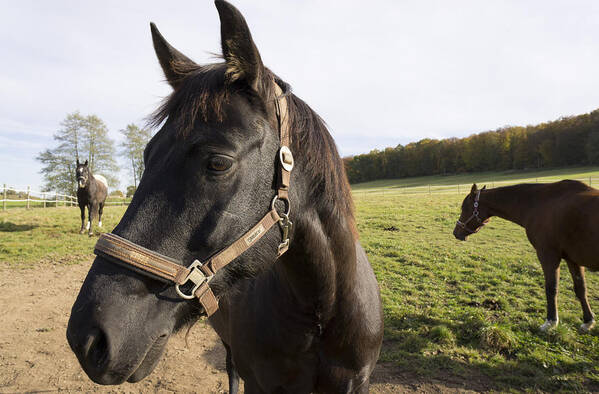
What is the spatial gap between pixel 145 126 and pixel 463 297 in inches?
264

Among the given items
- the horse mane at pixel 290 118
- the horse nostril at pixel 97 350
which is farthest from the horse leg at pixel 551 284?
the horse nostril at pixel 97 350

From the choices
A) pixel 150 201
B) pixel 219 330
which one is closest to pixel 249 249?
pixel 150 201

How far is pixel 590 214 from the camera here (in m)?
5.05

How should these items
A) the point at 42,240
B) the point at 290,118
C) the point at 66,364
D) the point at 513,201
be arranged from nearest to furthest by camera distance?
the point at 290,118 < the point at 66,364 < the point at 513,201 < the point at 42,240

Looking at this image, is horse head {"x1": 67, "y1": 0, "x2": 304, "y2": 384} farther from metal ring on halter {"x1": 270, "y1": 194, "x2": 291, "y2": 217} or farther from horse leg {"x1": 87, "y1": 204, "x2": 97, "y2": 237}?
horse leg {"x1": 87, "y1": 204, "x2": 97, "y2": 237}

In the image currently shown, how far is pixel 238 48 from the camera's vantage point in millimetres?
1417

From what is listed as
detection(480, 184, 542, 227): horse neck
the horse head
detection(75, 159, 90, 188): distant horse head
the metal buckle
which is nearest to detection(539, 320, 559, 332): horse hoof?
detection(480, 184, 542, 227): horse neck

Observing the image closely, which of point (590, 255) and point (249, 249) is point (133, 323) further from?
point (590, 255)

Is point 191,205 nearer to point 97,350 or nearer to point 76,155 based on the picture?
point 97,350

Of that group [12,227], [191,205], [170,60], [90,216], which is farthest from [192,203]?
[12,227]

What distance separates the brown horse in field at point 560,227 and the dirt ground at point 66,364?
117 inches

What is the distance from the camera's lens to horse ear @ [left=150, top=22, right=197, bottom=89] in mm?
1733

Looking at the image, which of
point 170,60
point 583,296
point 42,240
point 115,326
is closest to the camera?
point 115,326

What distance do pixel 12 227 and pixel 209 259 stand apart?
16490mm
